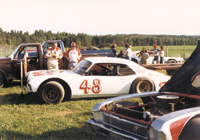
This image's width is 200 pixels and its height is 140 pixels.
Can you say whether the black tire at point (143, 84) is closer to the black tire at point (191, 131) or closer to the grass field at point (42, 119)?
the grass field at point (42, 119)

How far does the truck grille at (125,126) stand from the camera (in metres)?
2.97

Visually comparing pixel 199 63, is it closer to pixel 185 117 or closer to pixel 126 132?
pixel 185 117

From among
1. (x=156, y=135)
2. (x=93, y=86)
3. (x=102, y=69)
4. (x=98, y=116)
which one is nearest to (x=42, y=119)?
(x=93, y=86)

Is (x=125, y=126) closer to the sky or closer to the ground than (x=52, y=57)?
closer to the ground

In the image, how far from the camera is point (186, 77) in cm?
405

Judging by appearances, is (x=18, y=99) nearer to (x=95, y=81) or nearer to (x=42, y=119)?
(x=42, y=119)

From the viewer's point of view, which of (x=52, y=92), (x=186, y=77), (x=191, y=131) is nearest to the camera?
(x=191, y=131)

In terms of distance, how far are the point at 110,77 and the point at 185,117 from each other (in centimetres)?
403

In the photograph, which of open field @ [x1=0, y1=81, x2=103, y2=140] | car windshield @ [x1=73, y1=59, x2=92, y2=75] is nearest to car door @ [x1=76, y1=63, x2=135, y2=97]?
car windshield @ [x1=73, y1=59, x2=92, y2=75]

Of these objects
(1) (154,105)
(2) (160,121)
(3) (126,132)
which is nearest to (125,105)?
(1) (154,105)

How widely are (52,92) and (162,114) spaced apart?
3.76 metres

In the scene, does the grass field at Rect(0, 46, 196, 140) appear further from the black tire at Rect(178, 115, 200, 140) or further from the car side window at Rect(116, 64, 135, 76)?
the black tire at Rect(178, 115, 200, 140)

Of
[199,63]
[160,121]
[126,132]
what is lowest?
[126,132]

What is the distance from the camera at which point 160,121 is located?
2850 mm
